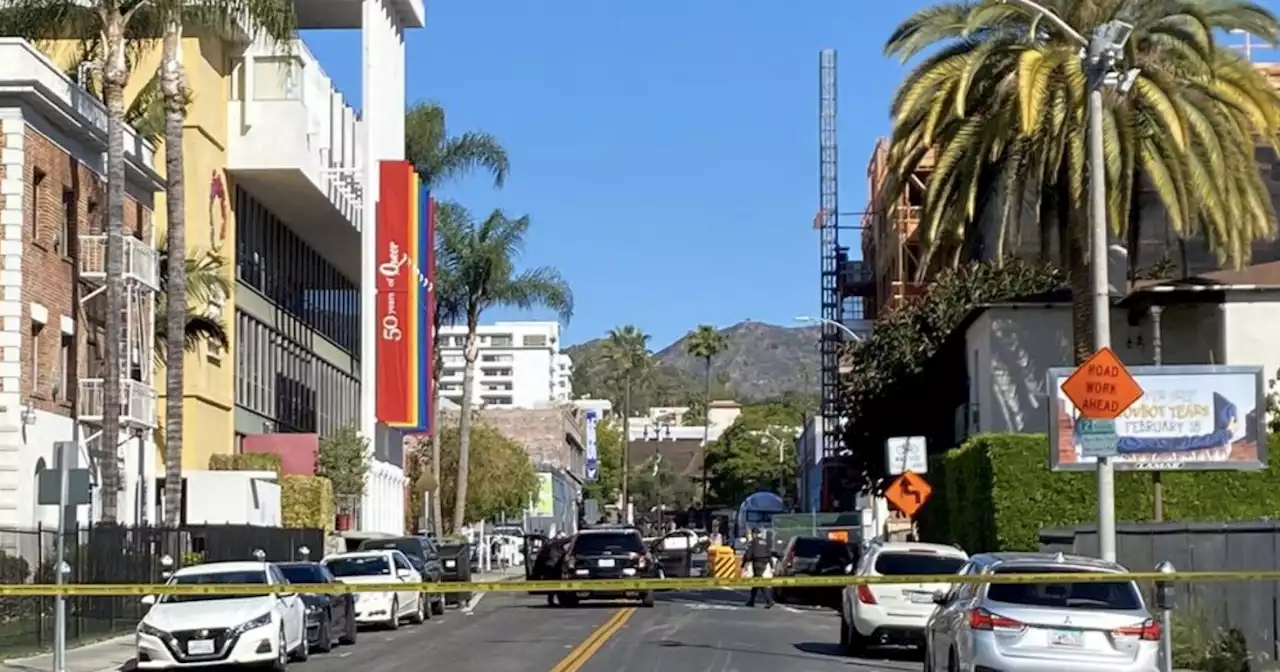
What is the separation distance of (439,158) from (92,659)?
46.3 metres

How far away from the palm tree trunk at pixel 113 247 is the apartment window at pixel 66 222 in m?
1.79

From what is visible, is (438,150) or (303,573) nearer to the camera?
(303,573)

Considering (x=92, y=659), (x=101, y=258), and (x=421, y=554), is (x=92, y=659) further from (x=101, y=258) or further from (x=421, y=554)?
(x=421, y=554)

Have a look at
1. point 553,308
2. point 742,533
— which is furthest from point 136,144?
point 742,533

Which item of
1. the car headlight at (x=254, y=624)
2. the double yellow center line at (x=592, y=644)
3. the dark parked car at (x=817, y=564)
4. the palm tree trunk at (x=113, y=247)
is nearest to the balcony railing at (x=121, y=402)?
the palm tree trunk at (x=113, y=247)

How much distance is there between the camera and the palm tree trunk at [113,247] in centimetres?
3431

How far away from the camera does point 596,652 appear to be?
25984 millimetres

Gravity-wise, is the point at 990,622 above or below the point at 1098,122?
below

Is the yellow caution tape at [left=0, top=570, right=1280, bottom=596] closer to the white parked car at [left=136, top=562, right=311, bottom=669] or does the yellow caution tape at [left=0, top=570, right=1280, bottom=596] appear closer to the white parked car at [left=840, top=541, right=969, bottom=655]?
the white parked car at [left=136, top=562, right=311, bottom=669]

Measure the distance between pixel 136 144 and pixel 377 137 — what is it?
24280mm

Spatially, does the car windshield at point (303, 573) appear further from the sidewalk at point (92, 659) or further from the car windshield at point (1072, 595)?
the car windshield at point (1072, 595)

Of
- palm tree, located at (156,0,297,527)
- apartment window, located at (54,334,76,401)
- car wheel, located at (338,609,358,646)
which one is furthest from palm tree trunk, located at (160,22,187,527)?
car wheel, located at (338,609,358,646)

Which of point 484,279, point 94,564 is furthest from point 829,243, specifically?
point 94,564

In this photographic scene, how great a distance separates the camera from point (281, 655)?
24.0 metres
